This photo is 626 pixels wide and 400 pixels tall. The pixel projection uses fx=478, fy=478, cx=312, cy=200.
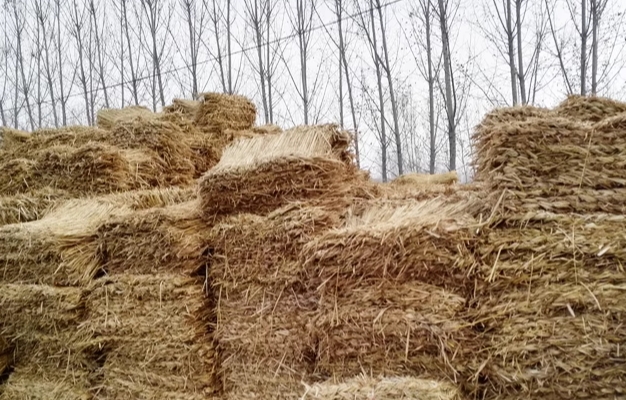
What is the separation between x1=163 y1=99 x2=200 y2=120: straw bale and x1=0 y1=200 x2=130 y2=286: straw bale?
186 centimetres

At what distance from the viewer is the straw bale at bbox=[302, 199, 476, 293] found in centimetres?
237

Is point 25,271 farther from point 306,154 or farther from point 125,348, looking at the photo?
point 306,154

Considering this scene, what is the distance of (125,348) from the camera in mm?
3389

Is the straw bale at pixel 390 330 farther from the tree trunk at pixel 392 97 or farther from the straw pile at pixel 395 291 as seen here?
the tree trunk at pixel 392 97

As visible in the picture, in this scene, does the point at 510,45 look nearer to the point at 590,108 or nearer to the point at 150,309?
the point at 590,108

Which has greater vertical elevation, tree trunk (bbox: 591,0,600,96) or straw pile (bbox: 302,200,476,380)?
tree trunk (bbox: 591,0,600,96)

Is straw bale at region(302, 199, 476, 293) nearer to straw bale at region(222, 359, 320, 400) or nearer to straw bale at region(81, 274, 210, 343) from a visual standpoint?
straw bale at region(222, 359, 320, 400)

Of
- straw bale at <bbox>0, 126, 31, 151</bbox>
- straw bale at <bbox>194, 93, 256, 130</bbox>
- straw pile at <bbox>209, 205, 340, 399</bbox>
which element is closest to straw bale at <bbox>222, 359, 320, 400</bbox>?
straw pile at <bbox>209, 205, 340, 399</bbox>

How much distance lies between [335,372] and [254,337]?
64cm

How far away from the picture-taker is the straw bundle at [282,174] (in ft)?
9.89

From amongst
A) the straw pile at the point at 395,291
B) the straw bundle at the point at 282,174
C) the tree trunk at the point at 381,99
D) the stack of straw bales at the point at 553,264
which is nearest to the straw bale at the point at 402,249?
the straw pile at the point at 395,291

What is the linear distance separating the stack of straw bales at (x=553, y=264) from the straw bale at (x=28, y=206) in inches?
160

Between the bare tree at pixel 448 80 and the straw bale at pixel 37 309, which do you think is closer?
the straw bale at pixel 37 309

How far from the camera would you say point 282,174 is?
3.05m
